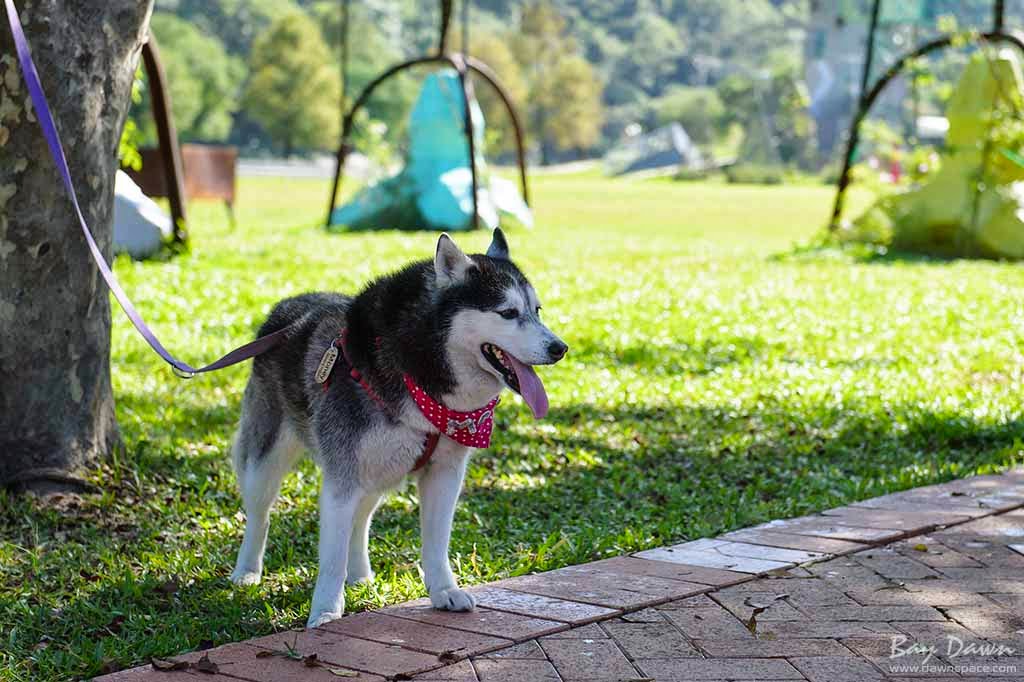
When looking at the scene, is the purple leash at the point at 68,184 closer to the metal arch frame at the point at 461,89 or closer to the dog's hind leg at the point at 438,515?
the dog's hind leg at the point at 438,515

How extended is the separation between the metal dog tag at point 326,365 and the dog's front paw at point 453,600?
728 mm

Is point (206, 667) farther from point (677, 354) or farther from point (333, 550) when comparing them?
point (677, 354)

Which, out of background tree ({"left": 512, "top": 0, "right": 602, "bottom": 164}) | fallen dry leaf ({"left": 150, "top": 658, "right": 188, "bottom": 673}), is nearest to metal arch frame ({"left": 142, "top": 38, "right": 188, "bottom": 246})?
fallen dry leaf ({"left": 150, "top": 658, "right": 188, "bottom": 673})

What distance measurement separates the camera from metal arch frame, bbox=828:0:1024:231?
14.9 m

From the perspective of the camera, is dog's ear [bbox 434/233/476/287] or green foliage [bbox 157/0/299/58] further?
green foliage [bbox 157/0/299/58]

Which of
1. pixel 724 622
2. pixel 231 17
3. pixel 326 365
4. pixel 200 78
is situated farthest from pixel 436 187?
pixel 231 17

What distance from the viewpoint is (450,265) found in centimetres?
376

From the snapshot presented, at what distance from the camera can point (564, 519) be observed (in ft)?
16.7

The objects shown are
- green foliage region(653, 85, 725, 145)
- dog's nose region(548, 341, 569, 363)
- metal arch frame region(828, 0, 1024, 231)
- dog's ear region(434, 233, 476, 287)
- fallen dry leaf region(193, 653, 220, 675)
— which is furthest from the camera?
green foliage region(653, 85, 725, 145)

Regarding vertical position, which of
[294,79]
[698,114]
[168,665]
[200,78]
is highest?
[200,78]

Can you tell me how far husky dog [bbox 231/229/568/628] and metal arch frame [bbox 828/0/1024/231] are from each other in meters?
12.0

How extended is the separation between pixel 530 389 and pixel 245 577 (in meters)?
1.27

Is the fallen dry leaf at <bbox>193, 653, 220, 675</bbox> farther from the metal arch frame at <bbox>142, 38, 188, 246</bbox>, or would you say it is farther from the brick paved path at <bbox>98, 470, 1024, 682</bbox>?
the metal arch frame at <bbox>142, 38, 188, 246</bbox>

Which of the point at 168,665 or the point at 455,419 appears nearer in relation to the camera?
the point at 168,665
